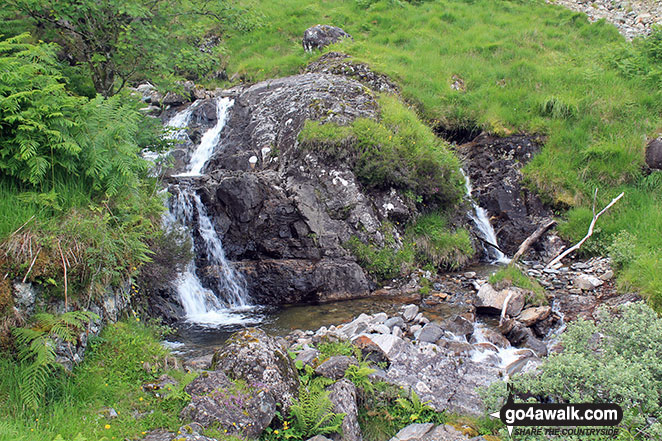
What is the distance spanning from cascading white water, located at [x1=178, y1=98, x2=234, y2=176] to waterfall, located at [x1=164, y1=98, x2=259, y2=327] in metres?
2.85

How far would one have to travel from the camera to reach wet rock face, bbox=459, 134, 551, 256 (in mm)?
13516

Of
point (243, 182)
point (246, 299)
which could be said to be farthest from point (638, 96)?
point (246, 299)

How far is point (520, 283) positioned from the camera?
9297 mm

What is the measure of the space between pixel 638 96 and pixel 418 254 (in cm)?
1103

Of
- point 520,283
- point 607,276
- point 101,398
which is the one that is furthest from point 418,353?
point 607,276

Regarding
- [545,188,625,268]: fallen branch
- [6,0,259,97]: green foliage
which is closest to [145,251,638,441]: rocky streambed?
[545,188,625,268]: fallen branch

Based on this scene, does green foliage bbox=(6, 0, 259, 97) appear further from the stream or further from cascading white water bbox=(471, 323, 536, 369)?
cascading white water bbox=(471, 323, 536, 369)

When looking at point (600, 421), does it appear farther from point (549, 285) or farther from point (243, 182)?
point (243, 182)

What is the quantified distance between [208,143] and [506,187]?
10.7 m

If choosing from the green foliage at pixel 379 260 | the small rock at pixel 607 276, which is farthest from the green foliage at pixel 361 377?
the small rock at pixel 607 276

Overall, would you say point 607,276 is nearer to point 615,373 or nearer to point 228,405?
point 615,373

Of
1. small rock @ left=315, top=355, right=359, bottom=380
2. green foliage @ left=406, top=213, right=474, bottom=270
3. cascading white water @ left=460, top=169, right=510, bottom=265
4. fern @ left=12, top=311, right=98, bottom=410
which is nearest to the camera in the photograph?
fern @ left=12, top=311, right=98, bottom=410

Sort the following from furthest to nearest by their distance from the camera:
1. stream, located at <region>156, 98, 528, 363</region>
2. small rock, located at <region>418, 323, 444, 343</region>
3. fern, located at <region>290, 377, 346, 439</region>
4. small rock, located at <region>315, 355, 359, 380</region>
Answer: stream, located at <region>156, 98, 528, 363</region> → small rock, located at <region>418, 323, 444, 343</region> → small rock, located at <region>315, 355, 359, 380</region> → fern, located at <region>290, 377, 346, 439</region>

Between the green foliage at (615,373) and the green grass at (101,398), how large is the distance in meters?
3.88
